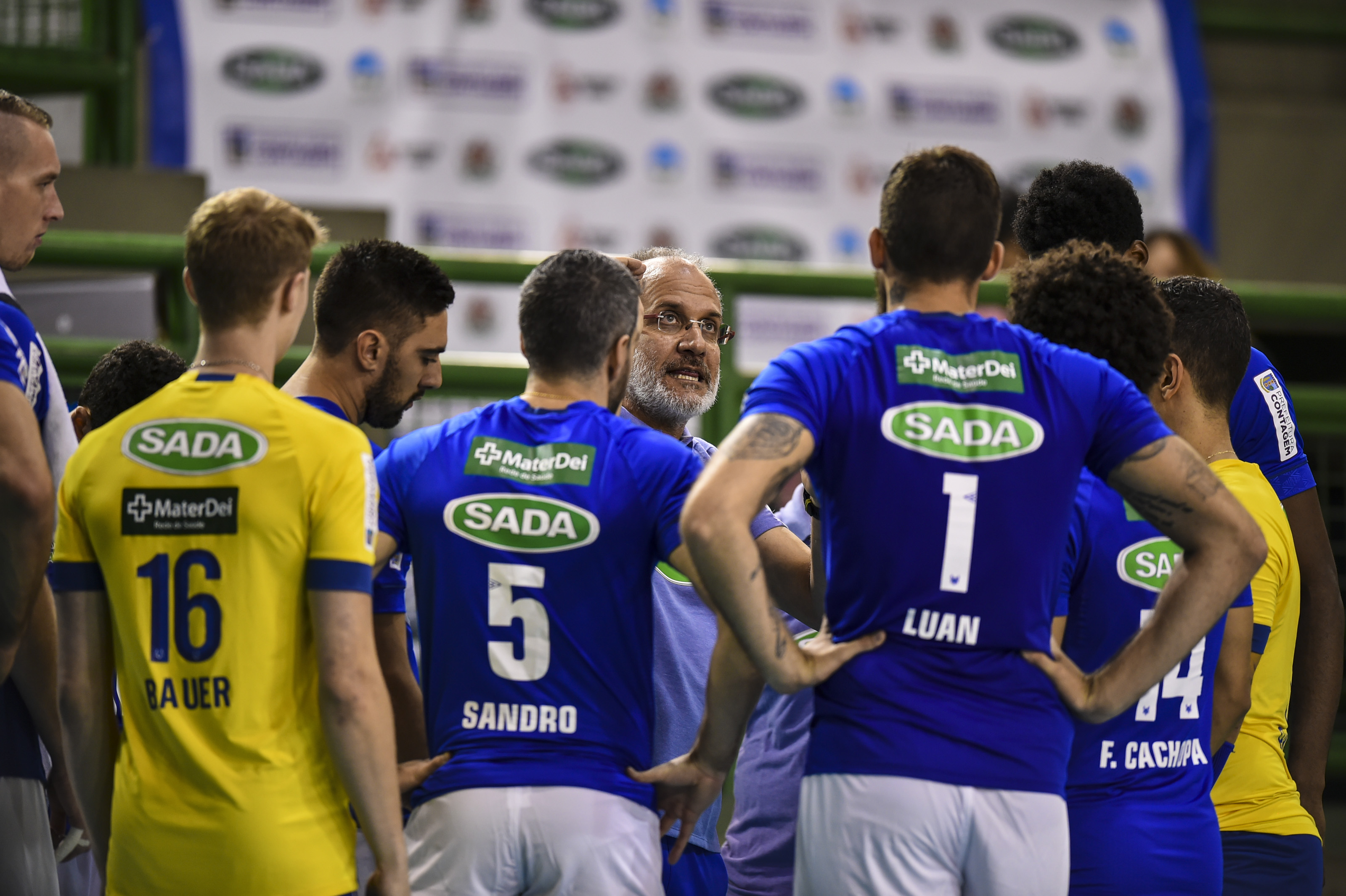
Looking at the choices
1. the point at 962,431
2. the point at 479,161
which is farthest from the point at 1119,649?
the point at 479,161

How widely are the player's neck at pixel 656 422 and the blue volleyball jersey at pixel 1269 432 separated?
1.36 metres

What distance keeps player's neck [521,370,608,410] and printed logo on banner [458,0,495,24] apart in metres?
5.25

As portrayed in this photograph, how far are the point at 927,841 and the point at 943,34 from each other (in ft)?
21.3

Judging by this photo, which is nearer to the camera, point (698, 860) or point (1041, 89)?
point (698, 860)

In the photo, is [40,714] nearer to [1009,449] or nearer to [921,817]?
[921,817]

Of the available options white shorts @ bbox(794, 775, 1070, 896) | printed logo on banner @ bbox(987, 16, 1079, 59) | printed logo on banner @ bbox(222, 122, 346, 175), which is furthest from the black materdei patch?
printed logo on banner @ bbox(987, 16, 1079, 59)

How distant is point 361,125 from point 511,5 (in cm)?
108

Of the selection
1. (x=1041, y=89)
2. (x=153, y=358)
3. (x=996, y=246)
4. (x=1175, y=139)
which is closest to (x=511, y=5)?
(x=1041, y=89)

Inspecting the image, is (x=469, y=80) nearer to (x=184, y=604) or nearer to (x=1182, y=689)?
(x=184, y=604)

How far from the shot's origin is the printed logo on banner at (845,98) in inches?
295

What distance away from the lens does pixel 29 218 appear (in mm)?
2711

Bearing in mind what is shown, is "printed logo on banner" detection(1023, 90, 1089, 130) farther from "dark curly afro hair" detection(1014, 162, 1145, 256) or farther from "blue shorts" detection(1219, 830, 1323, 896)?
"blue shorts" detection(1219, 830, 1323, 896)

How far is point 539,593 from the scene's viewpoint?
222 cm

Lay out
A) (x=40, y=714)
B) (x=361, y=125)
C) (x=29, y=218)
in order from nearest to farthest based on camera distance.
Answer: (x=40, y=714) < (x=29, y=218) < (x=361, y=125)
